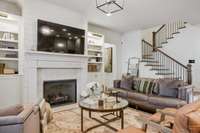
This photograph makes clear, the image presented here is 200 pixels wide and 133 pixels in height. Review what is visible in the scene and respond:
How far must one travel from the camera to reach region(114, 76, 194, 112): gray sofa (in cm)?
367

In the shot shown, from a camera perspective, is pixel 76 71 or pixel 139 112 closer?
pixel 139 112

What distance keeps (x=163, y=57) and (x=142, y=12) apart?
9.22 ft

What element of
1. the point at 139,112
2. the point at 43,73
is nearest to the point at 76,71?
the point at 43,73

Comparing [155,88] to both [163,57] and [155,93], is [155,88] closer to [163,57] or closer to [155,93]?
[155,93]

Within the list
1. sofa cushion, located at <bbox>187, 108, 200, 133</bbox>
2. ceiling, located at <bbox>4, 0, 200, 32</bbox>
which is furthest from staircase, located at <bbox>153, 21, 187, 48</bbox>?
sofa cushion, located at <bbox>187, 108, 200, 133</bbox>

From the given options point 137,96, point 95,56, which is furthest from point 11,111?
point 95,56

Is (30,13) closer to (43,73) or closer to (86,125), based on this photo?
(43,73)

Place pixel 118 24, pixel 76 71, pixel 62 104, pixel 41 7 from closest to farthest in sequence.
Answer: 1. pixel 41 7
2. pixel 62 104
3. pixel 76 71
4. pixel 118 24

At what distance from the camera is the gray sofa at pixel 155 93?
367cm

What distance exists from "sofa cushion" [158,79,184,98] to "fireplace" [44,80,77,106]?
8.71 ft

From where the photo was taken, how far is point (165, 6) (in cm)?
421

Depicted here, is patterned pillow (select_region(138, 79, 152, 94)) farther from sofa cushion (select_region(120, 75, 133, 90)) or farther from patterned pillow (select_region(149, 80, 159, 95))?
sofa cushion (select_region(120, 75, 133, 90))

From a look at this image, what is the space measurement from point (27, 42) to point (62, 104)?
204 cm

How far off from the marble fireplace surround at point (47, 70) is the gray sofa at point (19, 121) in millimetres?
1137
